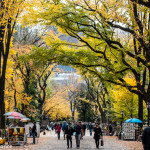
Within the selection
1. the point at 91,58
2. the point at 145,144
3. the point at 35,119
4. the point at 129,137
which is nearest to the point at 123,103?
the point at 129,137

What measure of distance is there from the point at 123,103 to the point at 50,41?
18.7 meters

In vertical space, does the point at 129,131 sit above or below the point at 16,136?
below

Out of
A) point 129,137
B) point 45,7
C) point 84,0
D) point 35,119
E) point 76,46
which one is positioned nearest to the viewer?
point 84,0

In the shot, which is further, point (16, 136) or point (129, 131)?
point (129, 131)

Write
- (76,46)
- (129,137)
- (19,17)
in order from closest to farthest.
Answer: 1. (19,17)
2. (76,46)
3. (129,137)

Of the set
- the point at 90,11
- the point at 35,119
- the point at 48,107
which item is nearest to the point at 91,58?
the point at 90,11

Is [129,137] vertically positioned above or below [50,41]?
below

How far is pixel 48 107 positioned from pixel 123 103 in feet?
73.5

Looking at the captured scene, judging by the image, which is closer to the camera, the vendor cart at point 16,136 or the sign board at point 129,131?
the vendor cart at point 16,136

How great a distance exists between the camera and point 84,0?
2089 centimetres

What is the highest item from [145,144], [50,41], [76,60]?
[50,41]

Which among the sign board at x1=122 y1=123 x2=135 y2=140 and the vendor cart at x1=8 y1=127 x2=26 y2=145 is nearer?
the vendor cart at x1=8 y1=127 x2=26 y2=145

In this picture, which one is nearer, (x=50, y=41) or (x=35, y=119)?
(x=50, y=41)

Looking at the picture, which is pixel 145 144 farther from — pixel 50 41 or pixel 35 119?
pixel 35 119
